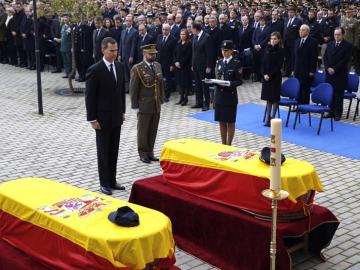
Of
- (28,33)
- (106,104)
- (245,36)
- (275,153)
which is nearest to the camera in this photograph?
(275,153)

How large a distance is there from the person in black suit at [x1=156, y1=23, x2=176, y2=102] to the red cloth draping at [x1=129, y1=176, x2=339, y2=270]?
25.9ft

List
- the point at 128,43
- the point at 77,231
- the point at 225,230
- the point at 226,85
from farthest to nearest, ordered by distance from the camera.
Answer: the point at 128,43 < the point at 226,85 < the point at 225,230 < the point at 77,231

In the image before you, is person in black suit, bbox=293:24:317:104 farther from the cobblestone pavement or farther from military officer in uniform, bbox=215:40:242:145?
military officer in uniform, bbox=215:40:242:145

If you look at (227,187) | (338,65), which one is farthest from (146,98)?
(338,65)

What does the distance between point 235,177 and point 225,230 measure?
0.52 meters

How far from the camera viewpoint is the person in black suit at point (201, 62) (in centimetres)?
1278

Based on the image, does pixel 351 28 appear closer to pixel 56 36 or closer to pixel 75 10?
pixel 75 10

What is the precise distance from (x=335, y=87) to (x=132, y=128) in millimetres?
4219

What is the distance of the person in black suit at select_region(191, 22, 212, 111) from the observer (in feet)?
41.9

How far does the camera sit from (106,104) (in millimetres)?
7211

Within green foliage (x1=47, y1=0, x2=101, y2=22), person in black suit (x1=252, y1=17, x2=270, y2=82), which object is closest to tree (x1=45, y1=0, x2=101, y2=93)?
green foliage (x1=47, y1=0, x2=101, y2=22)

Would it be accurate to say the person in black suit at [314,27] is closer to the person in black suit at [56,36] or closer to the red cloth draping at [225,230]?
the person in black suit at [56,36]

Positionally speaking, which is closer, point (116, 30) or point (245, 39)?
point (116, 30)

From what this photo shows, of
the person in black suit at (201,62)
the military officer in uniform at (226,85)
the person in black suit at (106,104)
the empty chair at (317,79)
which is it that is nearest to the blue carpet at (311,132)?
the person in black suit at (201,62)
